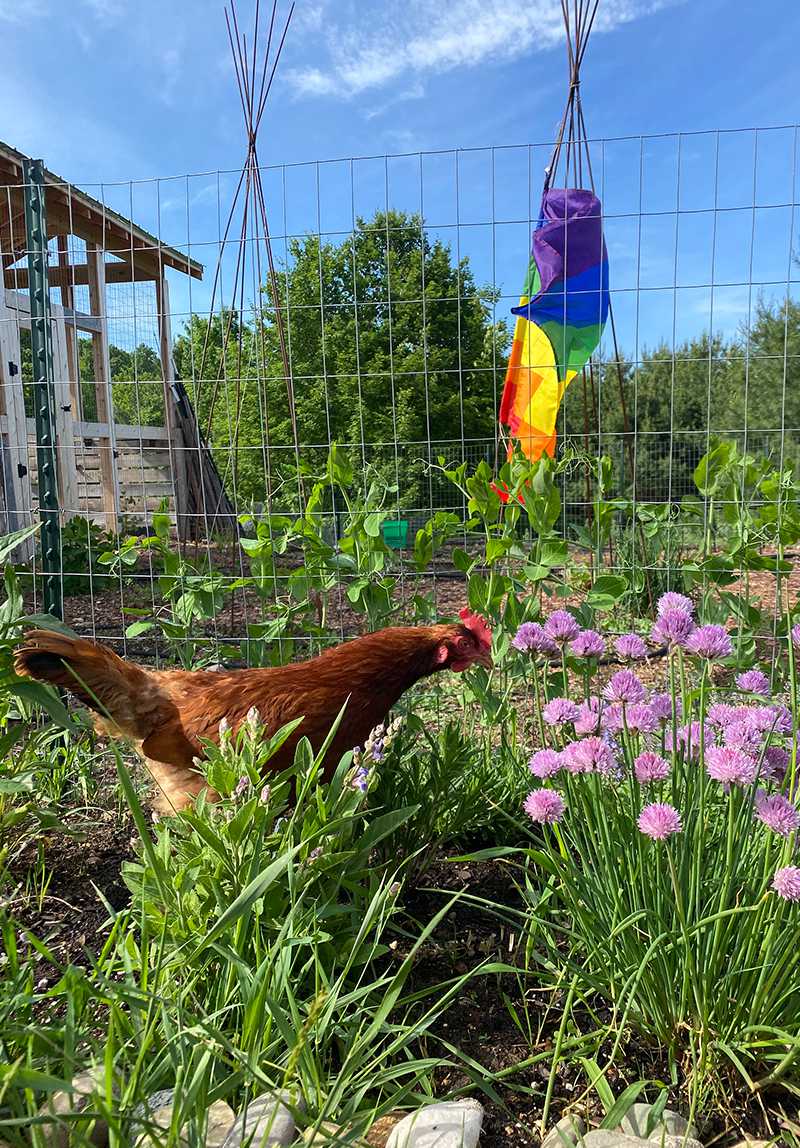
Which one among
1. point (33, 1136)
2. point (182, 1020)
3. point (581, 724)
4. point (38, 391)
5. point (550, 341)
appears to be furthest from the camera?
point (550, 341)

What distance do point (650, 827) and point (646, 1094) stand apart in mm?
517

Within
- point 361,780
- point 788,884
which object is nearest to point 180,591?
point 361,780

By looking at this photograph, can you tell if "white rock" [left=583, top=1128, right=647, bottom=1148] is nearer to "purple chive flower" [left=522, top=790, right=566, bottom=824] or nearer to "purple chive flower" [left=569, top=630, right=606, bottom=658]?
"purple chive flower" [left=522, top=790, right=566, bottom=824]

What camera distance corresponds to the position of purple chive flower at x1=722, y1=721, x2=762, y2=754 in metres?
1.22

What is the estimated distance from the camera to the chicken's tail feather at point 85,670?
1.84 metres

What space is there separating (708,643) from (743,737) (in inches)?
6.6

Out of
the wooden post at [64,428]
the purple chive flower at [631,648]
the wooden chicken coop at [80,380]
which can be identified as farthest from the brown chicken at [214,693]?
the wooden post at [64,428]

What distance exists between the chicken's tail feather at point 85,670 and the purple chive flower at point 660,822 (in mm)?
1287

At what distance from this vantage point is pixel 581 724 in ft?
4.46

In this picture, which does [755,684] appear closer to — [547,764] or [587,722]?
[587,722]

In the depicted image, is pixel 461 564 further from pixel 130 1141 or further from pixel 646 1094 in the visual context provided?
pixel 130 1141

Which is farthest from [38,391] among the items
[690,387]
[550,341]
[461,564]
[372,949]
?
[690,387]

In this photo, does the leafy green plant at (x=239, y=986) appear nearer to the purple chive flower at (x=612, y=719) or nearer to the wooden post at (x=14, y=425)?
the purple chive flower at (x=612, y=719)

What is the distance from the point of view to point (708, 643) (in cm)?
130
